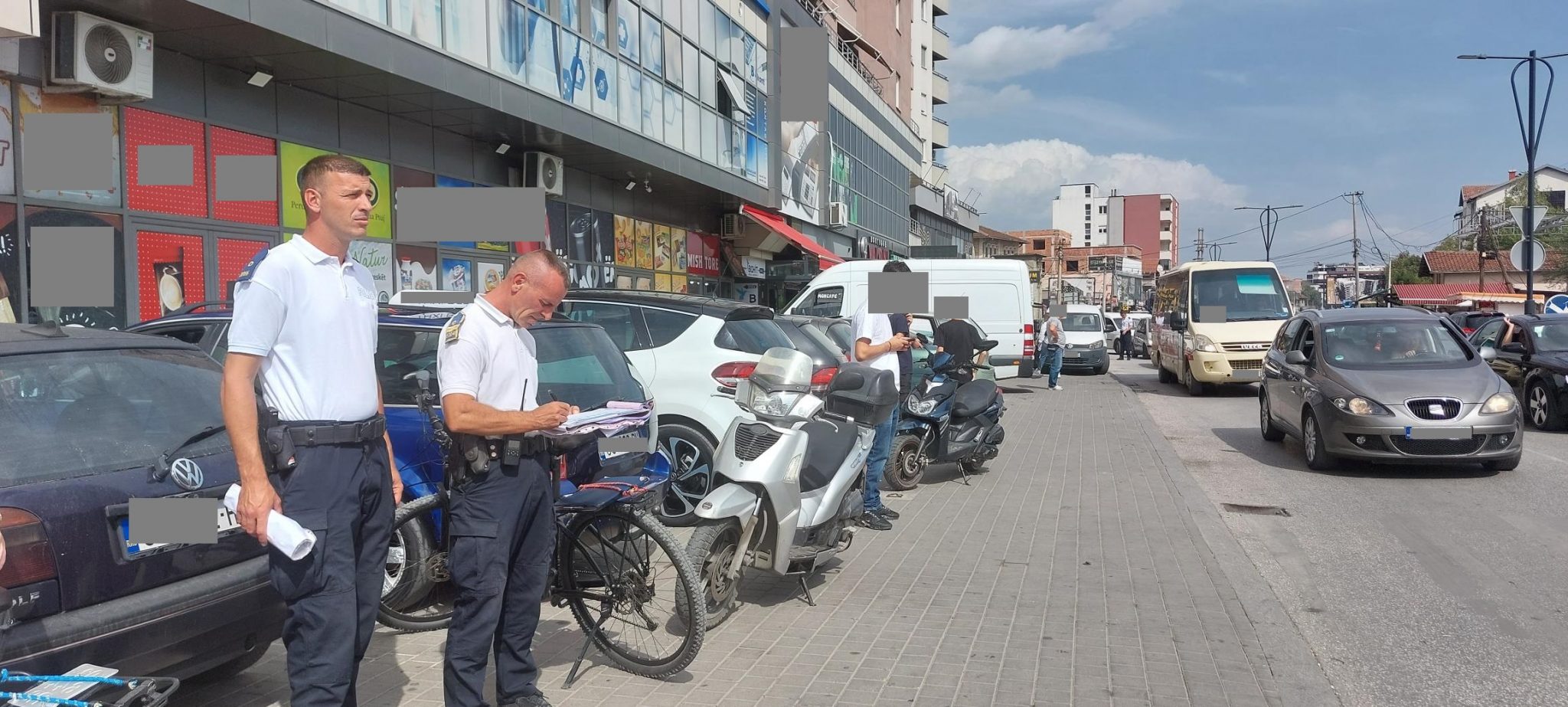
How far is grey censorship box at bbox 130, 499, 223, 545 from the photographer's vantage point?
10.5ft

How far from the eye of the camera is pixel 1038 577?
6.36 m

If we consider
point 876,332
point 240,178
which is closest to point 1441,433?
point 876,332

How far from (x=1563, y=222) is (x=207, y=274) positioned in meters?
75.3

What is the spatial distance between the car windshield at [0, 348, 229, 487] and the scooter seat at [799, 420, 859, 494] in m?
2.82

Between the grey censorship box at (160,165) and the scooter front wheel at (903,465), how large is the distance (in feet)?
25.2

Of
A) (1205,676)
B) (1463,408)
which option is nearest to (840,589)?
(1205,676)

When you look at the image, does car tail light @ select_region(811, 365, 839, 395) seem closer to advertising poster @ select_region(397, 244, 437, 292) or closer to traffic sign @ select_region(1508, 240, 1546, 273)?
advertising poster @ select_region(397, 244, 437, 292)

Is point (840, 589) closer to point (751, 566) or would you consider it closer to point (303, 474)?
point (751, 566)

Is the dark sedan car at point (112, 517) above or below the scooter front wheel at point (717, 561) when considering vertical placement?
above

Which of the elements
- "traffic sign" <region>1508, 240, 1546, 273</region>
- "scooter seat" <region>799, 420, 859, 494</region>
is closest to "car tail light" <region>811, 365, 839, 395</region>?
"scooter seat" <region>799, 420, 859, 494</region>

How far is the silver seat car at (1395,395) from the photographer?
966 cm

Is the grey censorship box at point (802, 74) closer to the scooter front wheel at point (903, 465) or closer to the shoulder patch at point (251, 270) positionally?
the scooter front wheel at point (903, 465)

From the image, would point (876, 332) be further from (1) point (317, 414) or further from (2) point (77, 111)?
(2) point (77, 111)

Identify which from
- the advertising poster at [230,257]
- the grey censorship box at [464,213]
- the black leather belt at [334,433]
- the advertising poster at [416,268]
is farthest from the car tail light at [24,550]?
the advertising poster at [416,268]
